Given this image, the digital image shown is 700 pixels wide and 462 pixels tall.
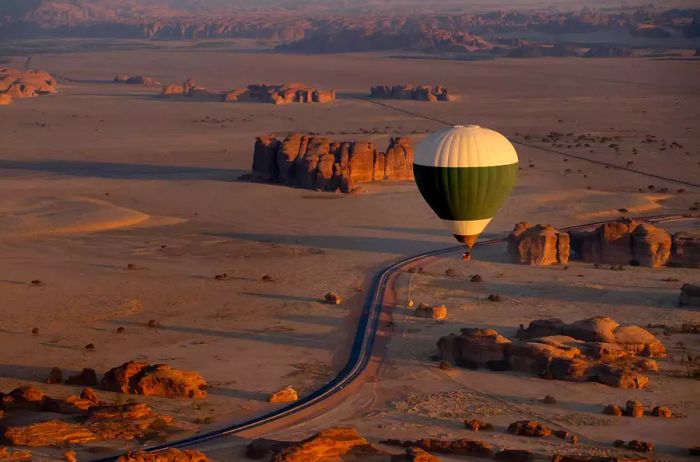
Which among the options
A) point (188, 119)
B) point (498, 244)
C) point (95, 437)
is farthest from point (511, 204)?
point (188, 119)

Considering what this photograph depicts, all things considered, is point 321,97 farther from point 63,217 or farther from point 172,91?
point 63,217

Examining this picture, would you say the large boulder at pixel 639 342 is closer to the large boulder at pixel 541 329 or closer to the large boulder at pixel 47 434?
the large boulder at pixel 541 329

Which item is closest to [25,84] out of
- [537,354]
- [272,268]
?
[272,268]

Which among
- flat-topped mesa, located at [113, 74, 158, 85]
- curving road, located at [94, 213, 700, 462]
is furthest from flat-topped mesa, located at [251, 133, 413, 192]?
flat-topped mesa, located at [113, 74, 158, 85]

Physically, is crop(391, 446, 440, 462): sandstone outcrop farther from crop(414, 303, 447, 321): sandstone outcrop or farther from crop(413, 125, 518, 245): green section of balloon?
crop(414, 303, 447, 321): sandstone outcrop

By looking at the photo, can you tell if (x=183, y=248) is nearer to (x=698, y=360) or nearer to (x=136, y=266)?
(x=136, y=266)

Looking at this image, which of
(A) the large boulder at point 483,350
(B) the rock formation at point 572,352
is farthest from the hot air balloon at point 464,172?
(A) the large boulder at point 483,350
